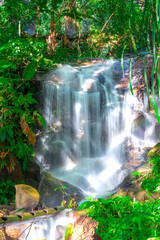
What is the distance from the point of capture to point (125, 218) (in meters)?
2.03

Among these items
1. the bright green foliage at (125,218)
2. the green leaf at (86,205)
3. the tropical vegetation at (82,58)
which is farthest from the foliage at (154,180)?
the green leaf at (86,205)

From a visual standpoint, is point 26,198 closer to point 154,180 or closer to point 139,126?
point 154,180

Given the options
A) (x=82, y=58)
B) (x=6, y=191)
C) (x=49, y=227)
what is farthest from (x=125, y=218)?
(x=82, y=58)

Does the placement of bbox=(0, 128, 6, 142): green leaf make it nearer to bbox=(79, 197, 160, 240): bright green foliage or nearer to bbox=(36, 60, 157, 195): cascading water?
bbox=(79, 197, 160, 240): bright green foliage

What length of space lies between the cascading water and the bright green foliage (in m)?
3.80

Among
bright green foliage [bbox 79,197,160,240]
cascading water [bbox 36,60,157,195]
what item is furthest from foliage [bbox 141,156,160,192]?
cascading water [bbox 36,60,157,195]

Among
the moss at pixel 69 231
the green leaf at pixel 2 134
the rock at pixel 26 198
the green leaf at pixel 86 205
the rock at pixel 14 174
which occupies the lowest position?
the rock at pixel 14 174

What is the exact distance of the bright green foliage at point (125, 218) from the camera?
1908mm

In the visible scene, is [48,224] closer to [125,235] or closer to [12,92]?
[125,235]

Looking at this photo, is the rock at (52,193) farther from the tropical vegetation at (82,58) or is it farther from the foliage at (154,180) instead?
the foliage at (154,180)

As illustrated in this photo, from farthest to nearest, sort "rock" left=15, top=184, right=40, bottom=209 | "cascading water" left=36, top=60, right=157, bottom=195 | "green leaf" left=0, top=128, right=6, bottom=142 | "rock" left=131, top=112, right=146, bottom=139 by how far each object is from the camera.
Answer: "rock" left=131, top=112, right=146, bottom=139 < "cascading water" left=36, top=60, right=157, bottom=195 < "green leaf" left=0, top=128, right=6, bottom=142 < "rock" left=15, top=184, right=40, bottom=209

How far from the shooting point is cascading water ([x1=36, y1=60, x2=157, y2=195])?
6.27 m

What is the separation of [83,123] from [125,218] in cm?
479

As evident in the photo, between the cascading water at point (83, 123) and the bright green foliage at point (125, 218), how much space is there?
3.80 meters
